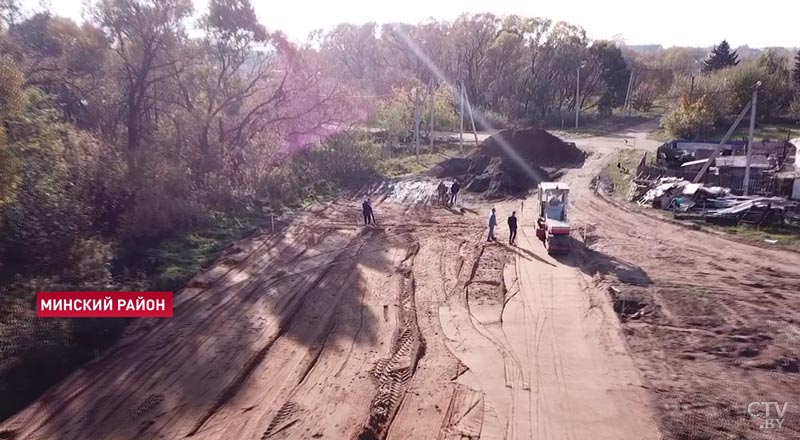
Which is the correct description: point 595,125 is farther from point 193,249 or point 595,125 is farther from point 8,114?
point 8,114

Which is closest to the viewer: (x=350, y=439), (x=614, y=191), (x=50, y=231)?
(x=350, y=439)

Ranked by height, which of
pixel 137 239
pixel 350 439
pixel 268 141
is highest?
pixel 268 141

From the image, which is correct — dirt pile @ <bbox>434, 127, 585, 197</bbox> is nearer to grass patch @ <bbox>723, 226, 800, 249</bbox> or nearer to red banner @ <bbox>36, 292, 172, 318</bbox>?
grass patch @ <bbox>723, 226, 800, 249</bbox>

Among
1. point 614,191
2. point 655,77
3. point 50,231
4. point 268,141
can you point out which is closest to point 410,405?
point 50,231

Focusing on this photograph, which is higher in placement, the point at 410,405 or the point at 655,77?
the point at 655,77

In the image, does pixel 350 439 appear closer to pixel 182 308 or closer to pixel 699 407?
pixel 699 407

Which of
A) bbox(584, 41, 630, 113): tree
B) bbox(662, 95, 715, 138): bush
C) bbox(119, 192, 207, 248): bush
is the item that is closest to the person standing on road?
bbox(119, 192, 207, 248): bush
